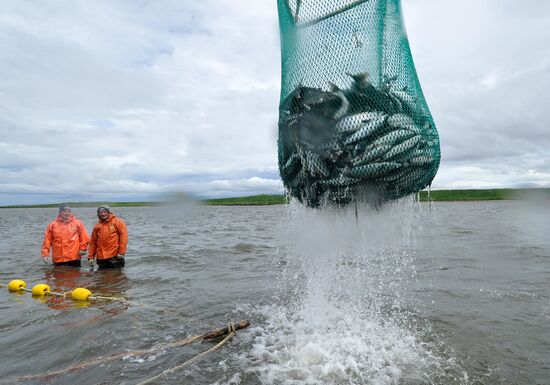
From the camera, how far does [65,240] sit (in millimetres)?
12680

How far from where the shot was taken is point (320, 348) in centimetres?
630

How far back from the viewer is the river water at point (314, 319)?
19.0 feet

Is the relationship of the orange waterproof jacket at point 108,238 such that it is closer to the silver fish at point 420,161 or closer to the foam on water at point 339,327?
the foam on water at point 339,327

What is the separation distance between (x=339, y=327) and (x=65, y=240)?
9.23 m

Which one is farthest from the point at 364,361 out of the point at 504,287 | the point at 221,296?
the point at 504,287

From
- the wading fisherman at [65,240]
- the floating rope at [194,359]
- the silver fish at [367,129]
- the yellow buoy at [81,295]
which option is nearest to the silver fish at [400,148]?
the silver fish at [367,129]

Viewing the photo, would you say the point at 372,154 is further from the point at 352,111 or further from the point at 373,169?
the point at 352,111

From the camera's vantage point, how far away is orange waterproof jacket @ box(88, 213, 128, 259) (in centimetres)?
1230

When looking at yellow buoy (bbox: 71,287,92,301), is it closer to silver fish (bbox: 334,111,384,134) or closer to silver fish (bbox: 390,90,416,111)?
silver fish (bbox: 334,111,384,134)

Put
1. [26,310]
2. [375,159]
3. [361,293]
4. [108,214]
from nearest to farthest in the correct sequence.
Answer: [375,159] → [26,310] → [361,293] → [108,214]

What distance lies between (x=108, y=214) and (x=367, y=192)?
938 cm

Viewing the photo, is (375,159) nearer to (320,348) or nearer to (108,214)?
(320,348)

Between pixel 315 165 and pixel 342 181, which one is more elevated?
pixel 315 165

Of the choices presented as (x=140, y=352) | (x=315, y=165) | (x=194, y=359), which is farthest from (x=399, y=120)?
(x=140, y=352)
